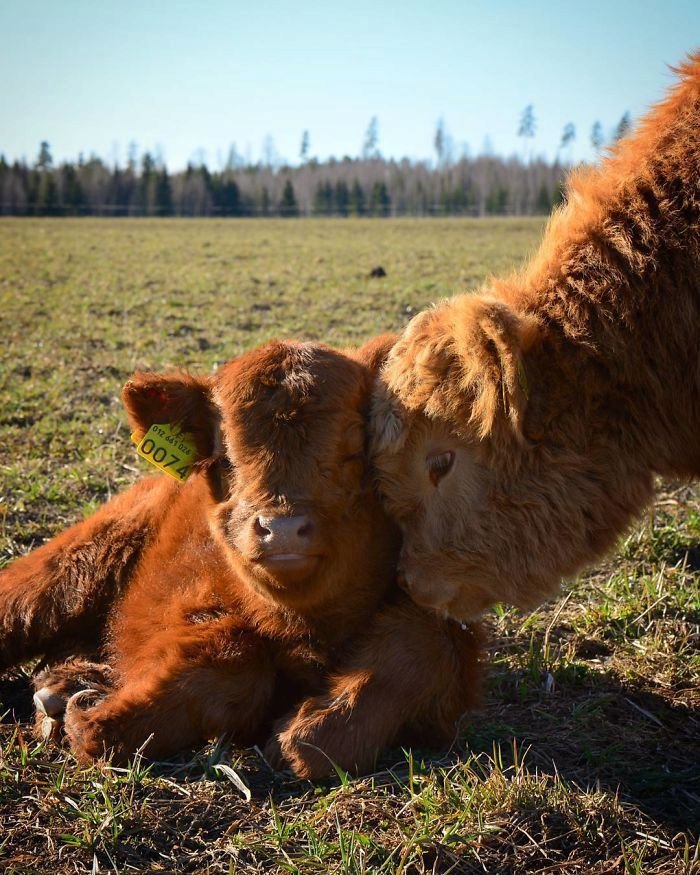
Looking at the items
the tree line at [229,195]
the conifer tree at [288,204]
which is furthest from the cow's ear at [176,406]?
the conifer tree at [288,204]

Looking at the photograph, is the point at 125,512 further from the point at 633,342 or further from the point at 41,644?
the point at 633,342

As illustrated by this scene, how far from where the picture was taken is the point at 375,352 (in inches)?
142

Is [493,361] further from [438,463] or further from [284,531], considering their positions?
[284,531]

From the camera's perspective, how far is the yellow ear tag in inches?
135

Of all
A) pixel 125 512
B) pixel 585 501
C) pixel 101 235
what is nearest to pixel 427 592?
pixel 585 501

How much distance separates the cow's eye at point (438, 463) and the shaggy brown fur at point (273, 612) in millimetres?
247

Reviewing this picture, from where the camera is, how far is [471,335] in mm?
3045

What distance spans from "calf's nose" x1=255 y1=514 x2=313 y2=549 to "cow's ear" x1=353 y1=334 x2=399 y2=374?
0.85 metres

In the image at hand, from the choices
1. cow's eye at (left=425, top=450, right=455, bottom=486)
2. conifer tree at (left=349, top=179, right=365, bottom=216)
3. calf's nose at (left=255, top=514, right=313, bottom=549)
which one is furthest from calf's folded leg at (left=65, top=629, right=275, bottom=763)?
conifer tree at (left=349, top=179, right=365, bottom=216)

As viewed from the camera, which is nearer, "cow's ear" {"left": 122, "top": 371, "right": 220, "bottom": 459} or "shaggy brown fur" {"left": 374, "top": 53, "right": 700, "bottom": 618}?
"shaggy brown fur" {"left": 374, "top": 53, "right": 700, "bottom": 618}

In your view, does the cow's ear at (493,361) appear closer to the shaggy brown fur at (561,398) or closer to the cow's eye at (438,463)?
the shaggy brown fur at (561,398)

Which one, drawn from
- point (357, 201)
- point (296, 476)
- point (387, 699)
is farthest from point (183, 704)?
point (357, 201)

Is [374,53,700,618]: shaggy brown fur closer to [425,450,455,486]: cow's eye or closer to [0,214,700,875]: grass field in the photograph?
[425,450,455,486]: cow's eye

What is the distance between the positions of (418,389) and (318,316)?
11.3 metres
